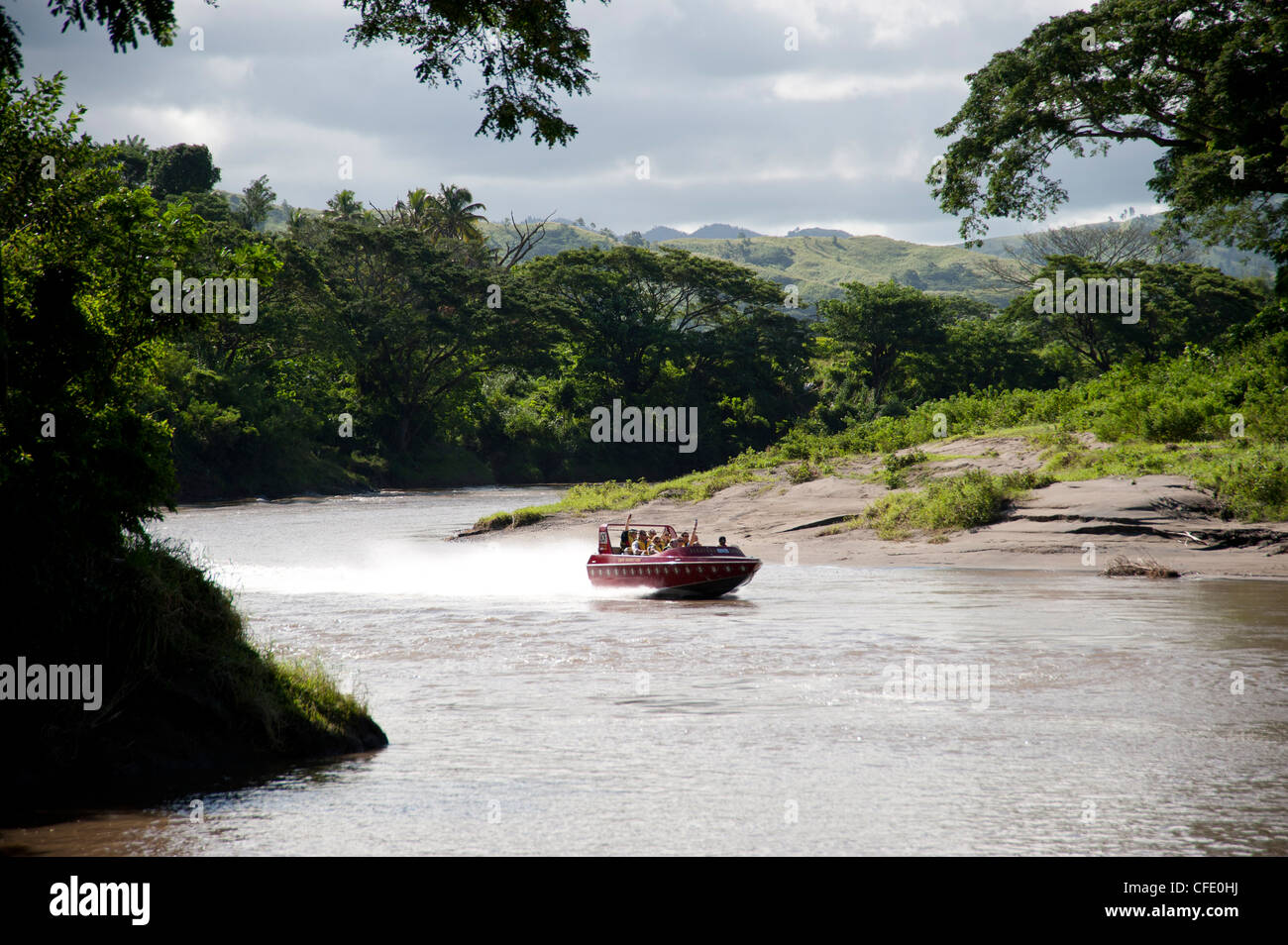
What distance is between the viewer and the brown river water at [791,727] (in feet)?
30.9

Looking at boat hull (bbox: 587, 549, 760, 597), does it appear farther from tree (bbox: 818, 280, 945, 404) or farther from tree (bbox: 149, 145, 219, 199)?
tree (bbox: 149, 145, 219, 199)

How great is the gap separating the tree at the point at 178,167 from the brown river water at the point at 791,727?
6803 centimetres

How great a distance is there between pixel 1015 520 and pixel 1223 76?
13.2 meters

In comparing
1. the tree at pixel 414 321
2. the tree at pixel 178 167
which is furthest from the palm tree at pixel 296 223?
the tree at pixel 178 167

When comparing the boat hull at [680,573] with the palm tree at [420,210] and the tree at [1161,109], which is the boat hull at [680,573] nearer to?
the tree at [1161,109]

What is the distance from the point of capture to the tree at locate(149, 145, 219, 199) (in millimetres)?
83562

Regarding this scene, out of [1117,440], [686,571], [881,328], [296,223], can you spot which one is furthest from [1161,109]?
[296,223]

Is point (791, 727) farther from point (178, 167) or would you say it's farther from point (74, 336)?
point (178, 167)

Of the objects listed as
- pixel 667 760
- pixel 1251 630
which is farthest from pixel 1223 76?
pixel 667 760

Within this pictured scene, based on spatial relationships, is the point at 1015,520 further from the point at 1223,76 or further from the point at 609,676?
the point at 609,676

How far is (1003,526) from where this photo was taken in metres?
30.2

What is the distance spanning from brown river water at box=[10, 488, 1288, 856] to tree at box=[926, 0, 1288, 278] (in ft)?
48.2
